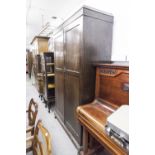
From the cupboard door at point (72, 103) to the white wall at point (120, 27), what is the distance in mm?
760

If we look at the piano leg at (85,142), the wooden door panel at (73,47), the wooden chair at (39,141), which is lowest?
the piano leg at (85,142)

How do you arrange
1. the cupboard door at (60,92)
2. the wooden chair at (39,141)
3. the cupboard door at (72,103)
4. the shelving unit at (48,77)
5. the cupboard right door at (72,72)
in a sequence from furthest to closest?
1. the shelving unit at (48,77)
2. the cupboard door at (60,92)
3. the cupboard door at (72,103)
4. the cupboard right door at (72,72)
5. the wooden chair at (39,141)

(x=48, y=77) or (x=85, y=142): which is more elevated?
(x=48, y=77)

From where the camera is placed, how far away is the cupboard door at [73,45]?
1.79 metres

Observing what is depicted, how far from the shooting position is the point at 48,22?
4.66 m

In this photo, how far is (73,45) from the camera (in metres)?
1.98

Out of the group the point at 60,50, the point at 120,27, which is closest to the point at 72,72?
the point at 60,50

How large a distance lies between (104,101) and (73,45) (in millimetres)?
1010

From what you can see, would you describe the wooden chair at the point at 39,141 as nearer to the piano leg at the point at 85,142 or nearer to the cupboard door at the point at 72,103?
the piano leg at the point at 85,142

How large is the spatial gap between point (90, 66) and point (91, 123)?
812 millimetres

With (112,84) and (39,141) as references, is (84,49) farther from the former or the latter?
(39,141)

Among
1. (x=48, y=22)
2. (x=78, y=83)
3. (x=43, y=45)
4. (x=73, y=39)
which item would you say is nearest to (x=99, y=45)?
(x=73, y=39)

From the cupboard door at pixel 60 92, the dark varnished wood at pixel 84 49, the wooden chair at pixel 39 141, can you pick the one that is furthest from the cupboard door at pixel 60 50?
the wooden chair at pixel 39 141
